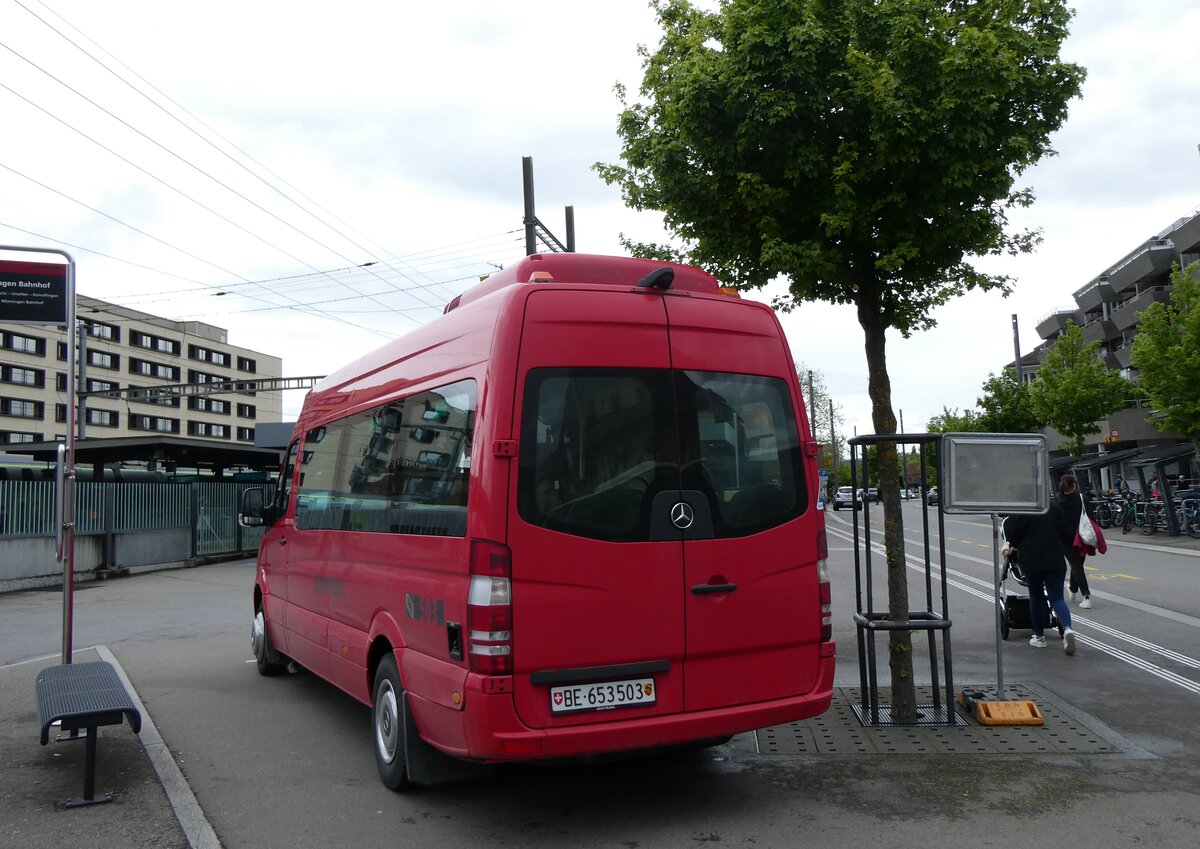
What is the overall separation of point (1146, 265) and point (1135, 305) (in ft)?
7.60

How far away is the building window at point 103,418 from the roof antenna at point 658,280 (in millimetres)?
90936

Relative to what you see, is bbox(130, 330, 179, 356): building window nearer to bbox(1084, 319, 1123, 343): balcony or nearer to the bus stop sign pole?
bbox(1084, 319, 1123, 343): balcony

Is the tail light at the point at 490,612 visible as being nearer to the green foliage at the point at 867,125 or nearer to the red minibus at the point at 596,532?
the red minibus at the point at 596,532

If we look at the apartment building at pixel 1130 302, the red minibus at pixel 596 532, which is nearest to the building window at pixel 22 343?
the apartment building at pixel 1130 302

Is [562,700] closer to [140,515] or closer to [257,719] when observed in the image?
[257,719]

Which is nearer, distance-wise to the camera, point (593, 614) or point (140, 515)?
point (593, 614)

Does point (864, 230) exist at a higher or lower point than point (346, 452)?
higher

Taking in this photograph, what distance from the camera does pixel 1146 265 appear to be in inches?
2223

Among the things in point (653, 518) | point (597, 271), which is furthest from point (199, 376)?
point (653, 518)

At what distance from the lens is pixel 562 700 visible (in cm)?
453

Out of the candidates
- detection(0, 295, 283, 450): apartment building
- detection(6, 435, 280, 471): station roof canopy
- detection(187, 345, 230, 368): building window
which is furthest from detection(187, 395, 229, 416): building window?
detection(6, 435, 280, 471): station roof canopy

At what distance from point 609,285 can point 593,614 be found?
1.62 metres

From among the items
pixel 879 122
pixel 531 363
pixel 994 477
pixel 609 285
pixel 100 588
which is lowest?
pixel 100 588

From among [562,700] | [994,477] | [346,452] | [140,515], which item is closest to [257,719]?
[346,452]
